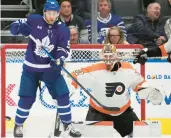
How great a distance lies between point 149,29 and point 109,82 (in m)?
1.07

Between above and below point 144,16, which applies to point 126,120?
below

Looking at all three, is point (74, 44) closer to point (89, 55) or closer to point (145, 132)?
point (89, 55)

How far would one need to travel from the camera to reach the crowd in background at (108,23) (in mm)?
4496

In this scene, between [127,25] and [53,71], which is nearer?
[53,71]

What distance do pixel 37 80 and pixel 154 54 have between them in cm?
83

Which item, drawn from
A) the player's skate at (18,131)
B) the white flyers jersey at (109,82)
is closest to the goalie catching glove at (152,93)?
the white flyers jersey at (109,82)

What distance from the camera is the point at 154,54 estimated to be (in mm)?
3752

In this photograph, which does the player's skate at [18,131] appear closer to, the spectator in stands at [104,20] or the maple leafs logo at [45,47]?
the maple leafs logo at [45,47]

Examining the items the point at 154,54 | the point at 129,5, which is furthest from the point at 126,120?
the point at 129,5

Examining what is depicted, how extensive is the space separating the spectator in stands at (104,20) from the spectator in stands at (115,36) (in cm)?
25

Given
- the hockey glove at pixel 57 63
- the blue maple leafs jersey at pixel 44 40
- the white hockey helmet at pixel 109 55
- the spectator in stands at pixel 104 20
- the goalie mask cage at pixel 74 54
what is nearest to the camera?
the hockey glove at pixel 57 63

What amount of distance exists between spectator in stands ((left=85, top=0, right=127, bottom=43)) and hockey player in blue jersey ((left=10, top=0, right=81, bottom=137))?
993mm

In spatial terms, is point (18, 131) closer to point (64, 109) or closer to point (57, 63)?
point (64, 109)

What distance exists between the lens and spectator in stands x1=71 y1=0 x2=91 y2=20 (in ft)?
15.1
